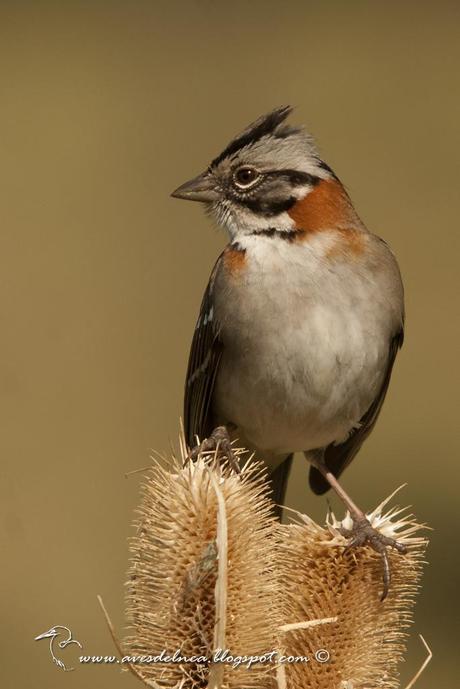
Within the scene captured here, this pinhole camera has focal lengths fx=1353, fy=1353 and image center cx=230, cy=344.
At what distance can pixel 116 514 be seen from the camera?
A: 762 centimetres

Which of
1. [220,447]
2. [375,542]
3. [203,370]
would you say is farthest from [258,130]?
[375,542]

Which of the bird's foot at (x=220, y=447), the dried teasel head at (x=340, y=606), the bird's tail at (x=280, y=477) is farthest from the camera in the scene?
the bird's tail at (x=280, y=477)

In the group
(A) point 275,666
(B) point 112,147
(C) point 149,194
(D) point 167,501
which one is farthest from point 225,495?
(B) point 112,147

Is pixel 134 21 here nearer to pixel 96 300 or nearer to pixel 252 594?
pixel 96 300

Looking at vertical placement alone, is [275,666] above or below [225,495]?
below

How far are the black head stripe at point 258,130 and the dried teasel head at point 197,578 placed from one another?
137 centimetres

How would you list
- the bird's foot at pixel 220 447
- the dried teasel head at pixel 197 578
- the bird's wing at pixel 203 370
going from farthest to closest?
the bird's wing at pixel 203 370 → the bird's foot at pixel 220 447 → the dried teasel head at pixel 197 578

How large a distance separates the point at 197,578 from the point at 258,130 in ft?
5.23

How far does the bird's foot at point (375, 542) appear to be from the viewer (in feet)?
8.17

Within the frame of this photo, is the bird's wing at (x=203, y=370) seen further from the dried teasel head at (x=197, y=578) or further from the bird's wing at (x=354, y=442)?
the dried teasel head at (x=197, y=578)

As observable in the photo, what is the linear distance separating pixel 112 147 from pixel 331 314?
8.37m

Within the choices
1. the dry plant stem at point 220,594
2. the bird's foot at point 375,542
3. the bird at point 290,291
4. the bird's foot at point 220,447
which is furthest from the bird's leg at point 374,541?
the bird at point 290,291

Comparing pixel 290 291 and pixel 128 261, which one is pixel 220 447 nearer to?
pixel 290 291

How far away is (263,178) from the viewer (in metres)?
3.56
